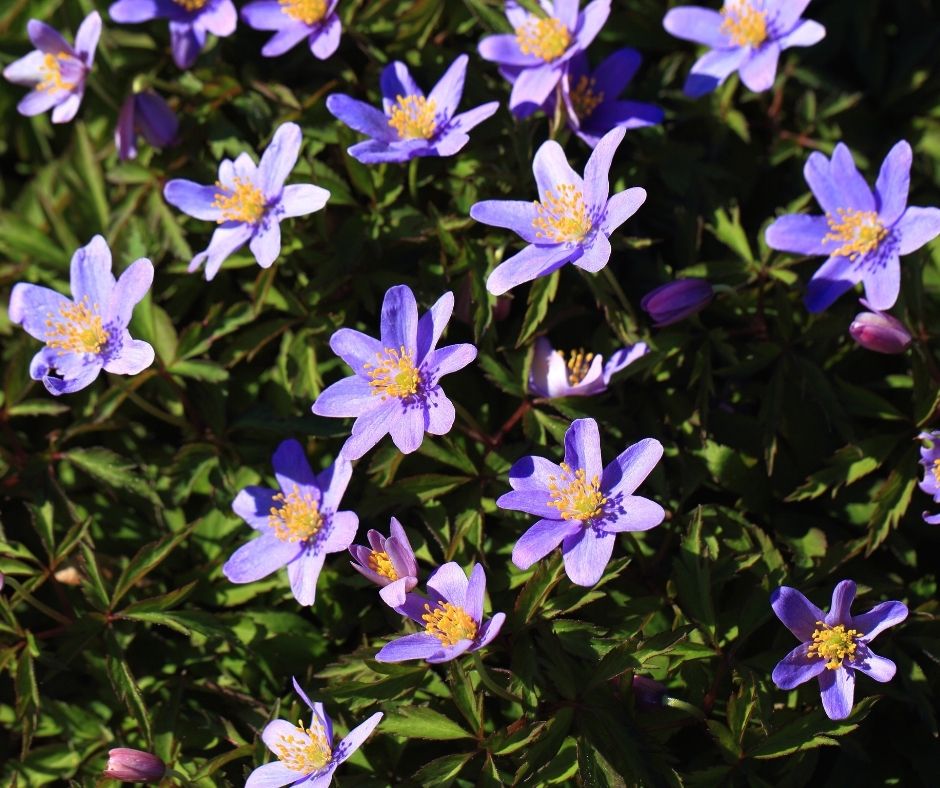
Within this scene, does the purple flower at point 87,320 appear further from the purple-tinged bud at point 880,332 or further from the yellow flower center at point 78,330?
the purple-tinged bud at point 880,332

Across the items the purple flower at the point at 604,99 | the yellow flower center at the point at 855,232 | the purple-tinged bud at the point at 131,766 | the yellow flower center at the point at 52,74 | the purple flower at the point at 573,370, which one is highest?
the yellow flower center at the point at 52,74

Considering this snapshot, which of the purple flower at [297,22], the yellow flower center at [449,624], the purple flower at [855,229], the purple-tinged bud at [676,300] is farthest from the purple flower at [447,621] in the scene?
the purple flower at [297,22]

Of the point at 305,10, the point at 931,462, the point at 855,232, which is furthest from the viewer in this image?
the point at 305,10

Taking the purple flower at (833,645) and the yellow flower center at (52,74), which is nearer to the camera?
the purple flower at (833,645)

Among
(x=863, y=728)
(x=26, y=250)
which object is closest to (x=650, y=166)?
(x=863, y=728)

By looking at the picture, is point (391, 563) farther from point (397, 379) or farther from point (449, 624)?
point (397, 379)

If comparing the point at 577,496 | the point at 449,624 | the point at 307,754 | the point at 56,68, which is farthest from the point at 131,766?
the point at 56,68

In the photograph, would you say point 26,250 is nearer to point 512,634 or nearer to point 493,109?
point 493,109

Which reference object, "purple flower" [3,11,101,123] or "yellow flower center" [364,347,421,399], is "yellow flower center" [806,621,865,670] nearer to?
"yellow flower center" [364,347,421,399]
